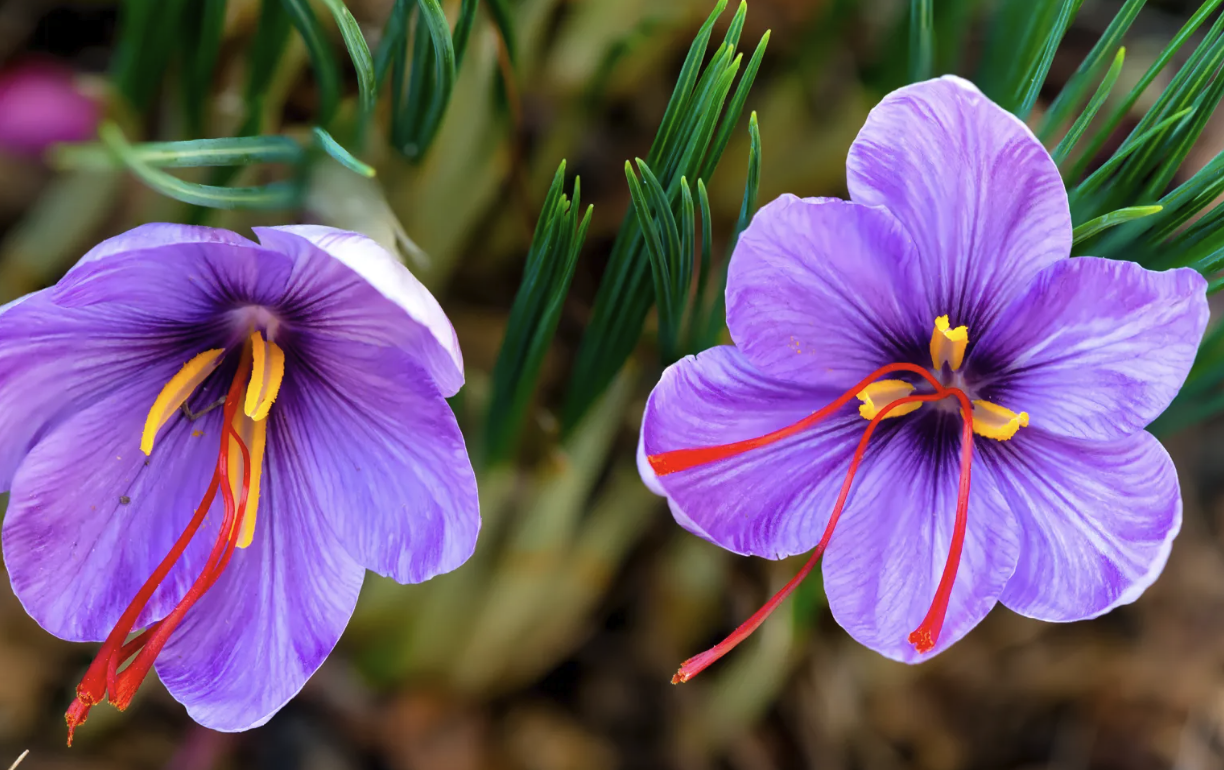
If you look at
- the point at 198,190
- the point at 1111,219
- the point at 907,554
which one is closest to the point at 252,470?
the point at 198,190

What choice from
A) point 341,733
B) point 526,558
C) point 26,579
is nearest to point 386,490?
point 26,579

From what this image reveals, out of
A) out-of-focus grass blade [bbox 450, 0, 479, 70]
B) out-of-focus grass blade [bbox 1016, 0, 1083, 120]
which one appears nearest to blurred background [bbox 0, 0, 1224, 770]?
out-of-focus grass blade [bbox 450, 0, 479, 70]

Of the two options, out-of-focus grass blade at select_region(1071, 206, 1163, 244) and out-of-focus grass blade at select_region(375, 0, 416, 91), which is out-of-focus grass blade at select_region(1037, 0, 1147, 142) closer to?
out-of-focus grass blade at select_region(1071, 206, 1163, 244)

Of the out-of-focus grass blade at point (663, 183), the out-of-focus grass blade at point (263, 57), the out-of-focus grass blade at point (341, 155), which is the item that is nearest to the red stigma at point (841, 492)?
the out-of-focus grass blade at point (663, 183)

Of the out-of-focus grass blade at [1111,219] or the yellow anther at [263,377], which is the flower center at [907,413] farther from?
the yellow anther at [263,377]

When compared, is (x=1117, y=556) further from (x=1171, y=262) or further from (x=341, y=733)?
(x=341, y=733)

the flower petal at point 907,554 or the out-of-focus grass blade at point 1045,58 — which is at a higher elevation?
the out-of-focus grass blade at point 1045,58
